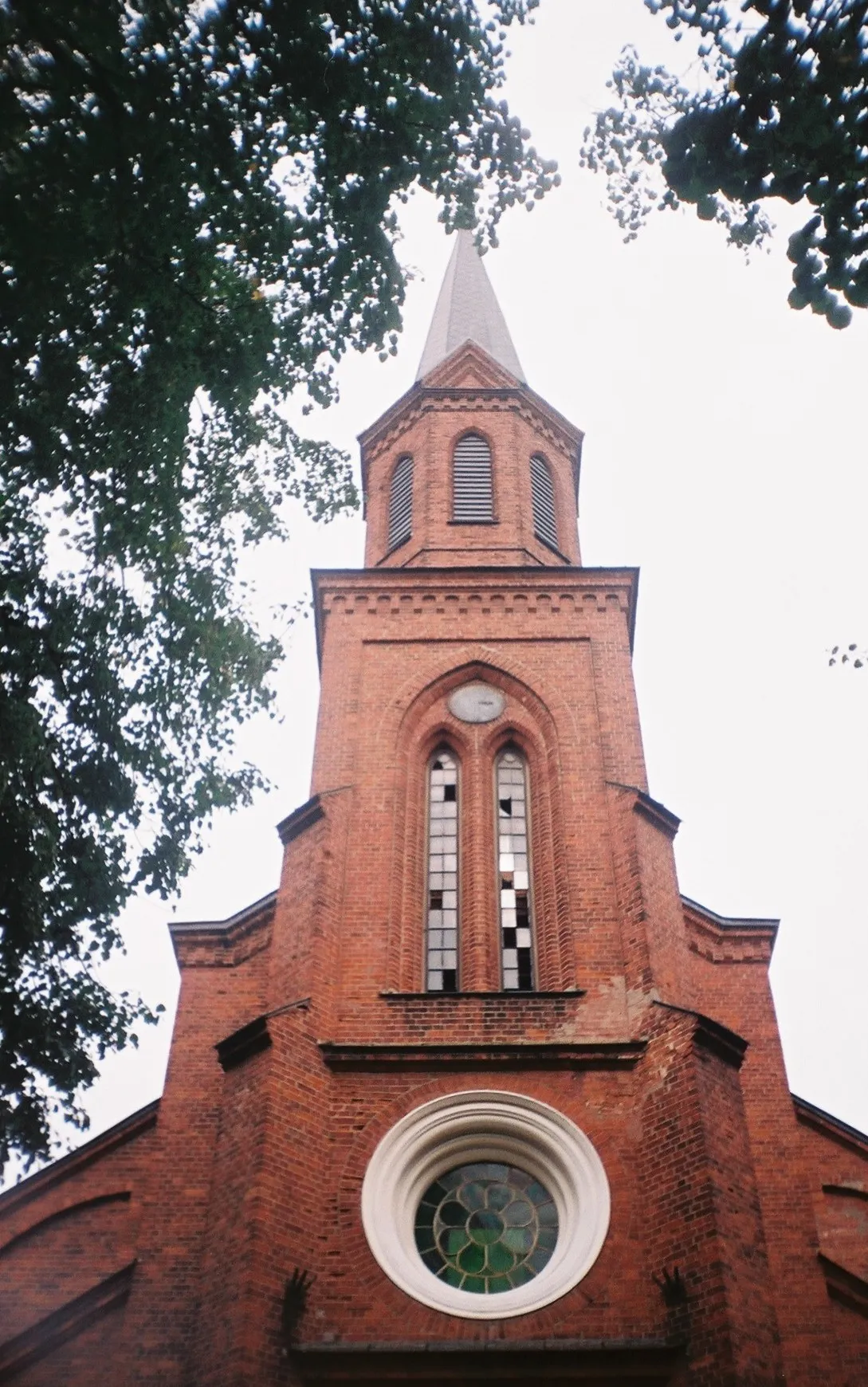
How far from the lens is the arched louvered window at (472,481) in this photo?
1844 cm

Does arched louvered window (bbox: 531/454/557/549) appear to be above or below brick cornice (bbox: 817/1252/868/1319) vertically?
above

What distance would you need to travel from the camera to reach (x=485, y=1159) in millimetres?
11102

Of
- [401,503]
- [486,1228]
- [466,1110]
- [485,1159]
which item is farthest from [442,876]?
[401,503]

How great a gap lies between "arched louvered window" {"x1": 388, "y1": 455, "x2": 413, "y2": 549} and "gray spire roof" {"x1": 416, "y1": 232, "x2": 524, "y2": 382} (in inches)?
73.8

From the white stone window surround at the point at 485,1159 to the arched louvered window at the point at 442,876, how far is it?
1559 millimetres

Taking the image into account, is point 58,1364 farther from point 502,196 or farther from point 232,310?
point 502,196

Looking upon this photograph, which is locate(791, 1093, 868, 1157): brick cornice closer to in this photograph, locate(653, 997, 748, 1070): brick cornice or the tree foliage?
locate(653, 997, 748, 1070): brick cornice

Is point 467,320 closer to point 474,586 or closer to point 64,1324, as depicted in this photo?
point 474,586

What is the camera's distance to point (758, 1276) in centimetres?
985

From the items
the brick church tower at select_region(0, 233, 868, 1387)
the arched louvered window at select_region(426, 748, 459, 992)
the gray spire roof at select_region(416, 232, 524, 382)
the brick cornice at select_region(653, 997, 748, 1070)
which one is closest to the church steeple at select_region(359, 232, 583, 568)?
the gray spire roof at select_region(416, 232, 524, 382)

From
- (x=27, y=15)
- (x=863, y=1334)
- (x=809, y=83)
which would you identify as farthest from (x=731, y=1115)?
(x=27, y=15)

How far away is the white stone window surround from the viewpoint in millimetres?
10078

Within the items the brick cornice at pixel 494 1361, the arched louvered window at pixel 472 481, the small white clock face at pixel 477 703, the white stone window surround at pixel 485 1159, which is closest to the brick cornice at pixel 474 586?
the small white clock face at pixel 477 703

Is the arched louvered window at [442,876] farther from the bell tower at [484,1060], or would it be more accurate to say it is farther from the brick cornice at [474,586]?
the brick cornice at [474,586]
